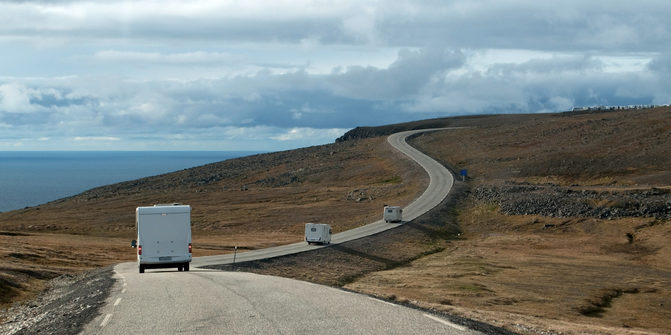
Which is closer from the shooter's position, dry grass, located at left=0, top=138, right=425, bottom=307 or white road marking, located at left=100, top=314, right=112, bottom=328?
white road marking, located at left=100, top=314, right=112, bottom=328

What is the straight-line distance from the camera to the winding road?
606 inches

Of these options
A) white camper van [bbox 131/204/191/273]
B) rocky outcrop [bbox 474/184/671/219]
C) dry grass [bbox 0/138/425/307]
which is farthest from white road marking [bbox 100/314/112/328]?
rocky outcrop [bbox 474/184/671/219]

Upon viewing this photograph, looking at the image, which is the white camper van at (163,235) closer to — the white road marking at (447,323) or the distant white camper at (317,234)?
the white road marking at (447,323)

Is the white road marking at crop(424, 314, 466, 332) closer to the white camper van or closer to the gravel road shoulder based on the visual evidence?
the gravel road shoulder

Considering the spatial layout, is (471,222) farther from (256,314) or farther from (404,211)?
(256,314)

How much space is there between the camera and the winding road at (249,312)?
50.5ft

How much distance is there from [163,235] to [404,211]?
1866 inches

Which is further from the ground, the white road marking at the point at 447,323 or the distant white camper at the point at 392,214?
the white road marking at the point at 447,323

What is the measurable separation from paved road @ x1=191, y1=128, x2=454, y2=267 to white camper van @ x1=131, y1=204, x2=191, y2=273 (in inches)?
358

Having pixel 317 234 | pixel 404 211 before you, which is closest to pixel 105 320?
pixel 317 234

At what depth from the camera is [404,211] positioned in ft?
256

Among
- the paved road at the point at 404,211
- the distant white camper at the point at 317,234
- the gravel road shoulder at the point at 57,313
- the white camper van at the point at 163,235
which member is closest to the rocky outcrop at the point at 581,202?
the paved road at the point at 404,211

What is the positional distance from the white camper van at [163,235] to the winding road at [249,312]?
7967 mm

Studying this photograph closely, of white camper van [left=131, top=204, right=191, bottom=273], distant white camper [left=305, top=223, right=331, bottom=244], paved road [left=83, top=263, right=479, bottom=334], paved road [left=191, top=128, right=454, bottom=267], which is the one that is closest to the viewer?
paved road [left=83, top=263, right=479, bottom=334]
